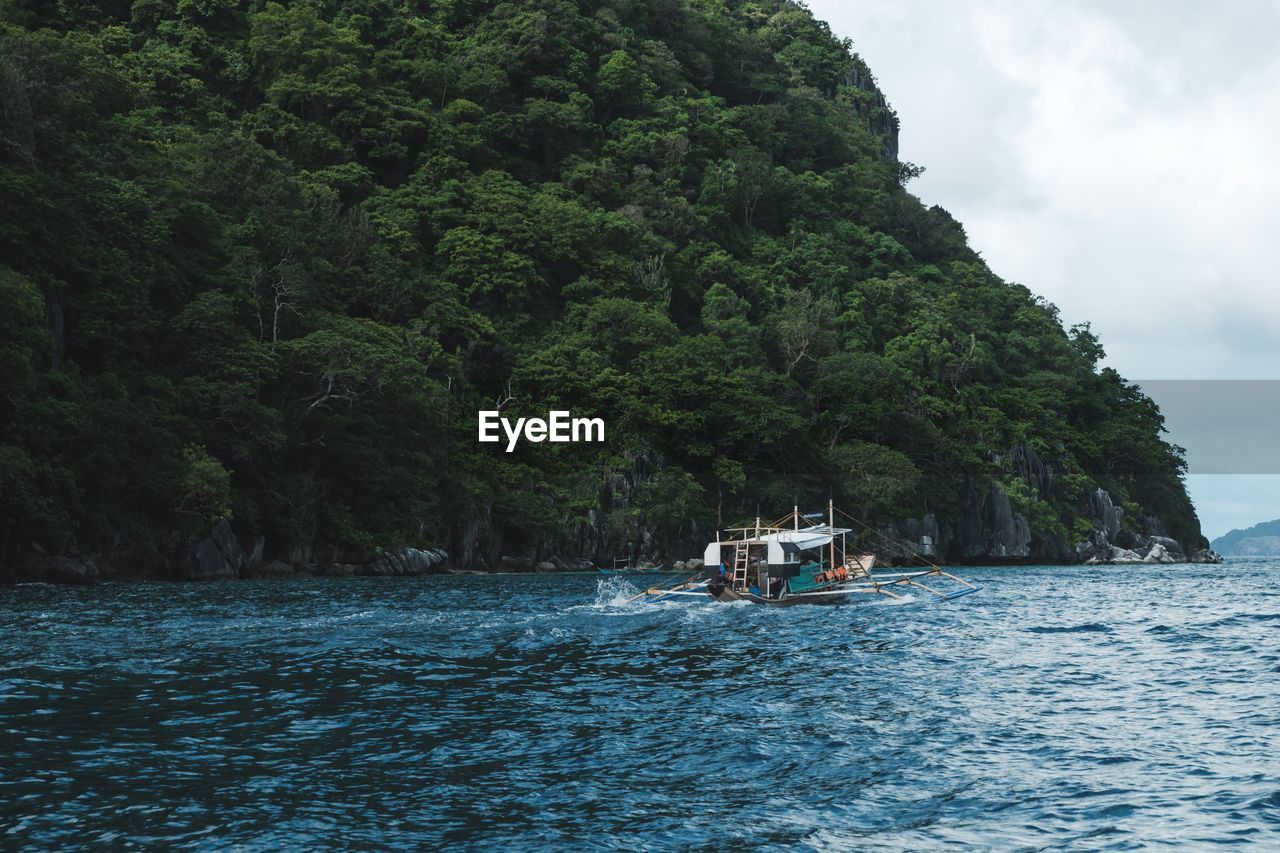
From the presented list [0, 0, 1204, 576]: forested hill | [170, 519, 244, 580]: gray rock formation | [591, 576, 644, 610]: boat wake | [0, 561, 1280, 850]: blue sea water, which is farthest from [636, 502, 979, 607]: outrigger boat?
[0, 0, 1204, 576]: forested hill

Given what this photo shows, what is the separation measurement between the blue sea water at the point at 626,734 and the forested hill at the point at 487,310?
2541 centimetres

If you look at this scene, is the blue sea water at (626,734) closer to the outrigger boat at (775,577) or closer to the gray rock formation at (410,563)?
the outrigger boat at (775,577)

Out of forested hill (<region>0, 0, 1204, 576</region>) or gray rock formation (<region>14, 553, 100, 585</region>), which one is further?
forested hill (<region>0, 0, 1204, 576</region>)

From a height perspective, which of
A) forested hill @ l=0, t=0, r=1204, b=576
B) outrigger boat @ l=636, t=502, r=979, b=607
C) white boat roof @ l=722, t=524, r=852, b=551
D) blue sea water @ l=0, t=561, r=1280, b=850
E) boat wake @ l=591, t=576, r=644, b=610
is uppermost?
forested hill @ l=0, t=0, r=1204, b=576

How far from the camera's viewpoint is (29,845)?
38.9 feet

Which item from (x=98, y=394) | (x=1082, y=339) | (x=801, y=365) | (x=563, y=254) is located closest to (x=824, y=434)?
(x=801, y=365)

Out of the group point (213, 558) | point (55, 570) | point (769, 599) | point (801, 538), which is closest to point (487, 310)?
point (213, 558)

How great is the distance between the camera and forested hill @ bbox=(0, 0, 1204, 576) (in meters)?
54.1

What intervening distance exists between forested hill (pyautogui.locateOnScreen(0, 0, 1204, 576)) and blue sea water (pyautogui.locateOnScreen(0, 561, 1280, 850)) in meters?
25.4

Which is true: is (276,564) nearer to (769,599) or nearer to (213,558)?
(213,558)

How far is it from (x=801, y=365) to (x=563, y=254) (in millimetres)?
25059

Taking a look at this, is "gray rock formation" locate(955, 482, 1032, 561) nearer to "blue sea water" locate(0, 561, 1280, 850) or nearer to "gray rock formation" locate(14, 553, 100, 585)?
"blue sea water" locate(0, 561, 1280, 850)

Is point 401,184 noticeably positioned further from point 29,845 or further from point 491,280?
point 29,845

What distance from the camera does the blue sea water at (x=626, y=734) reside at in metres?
13.1
